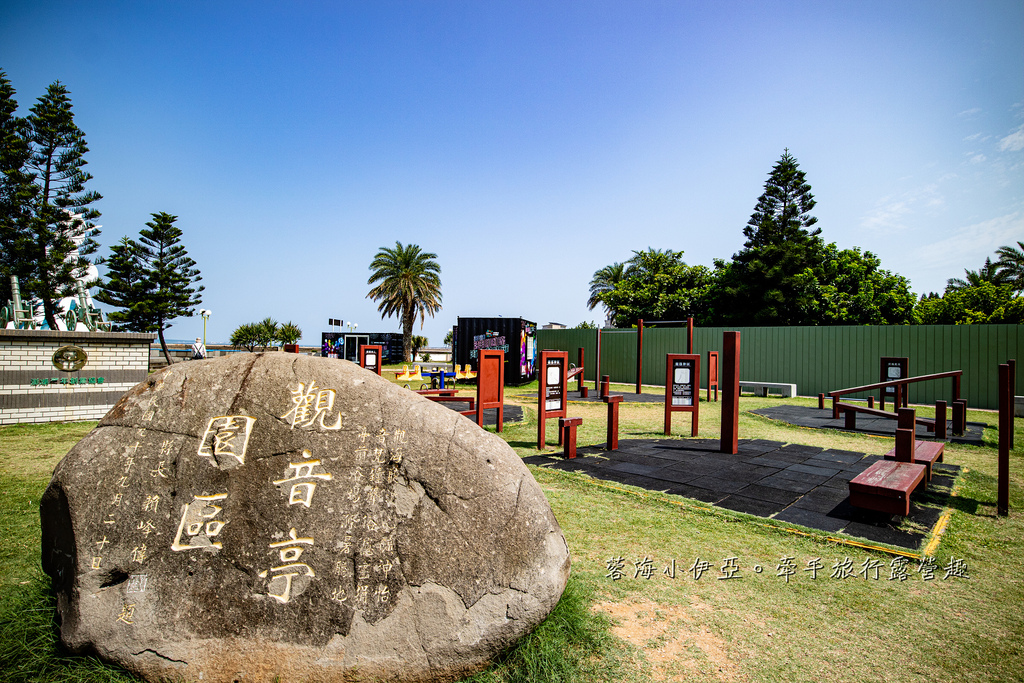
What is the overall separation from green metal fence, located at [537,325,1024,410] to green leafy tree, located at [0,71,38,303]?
25.3 metres

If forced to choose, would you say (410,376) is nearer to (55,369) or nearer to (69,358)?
(69,358)

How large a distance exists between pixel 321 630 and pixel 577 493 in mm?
3892

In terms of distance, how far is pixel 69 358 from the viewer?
10.9 meters

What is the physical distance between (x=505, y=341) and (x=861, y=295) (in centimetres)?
2087

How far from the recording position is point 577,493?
5.88 meters

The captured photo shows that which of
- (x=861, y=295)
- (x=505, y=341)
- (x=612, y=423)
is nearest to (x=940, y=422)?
(x=612, y=423)

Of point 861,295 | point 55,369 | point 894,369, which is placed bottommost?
point 55,369

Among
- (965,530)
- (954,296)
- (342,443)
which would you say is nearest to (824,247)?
(954,296)

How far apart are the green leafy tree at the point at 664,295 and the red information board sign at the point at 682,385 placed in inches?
917

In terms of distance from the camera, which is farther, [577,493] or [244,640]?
[577,493]

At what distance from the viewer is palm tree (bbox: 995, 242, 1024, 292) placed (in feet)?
118

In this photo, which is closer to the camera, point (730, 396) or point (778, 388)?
point (730, 396)

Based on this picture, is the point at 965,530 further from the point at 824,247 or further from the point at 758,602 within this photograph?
the point at 824,247

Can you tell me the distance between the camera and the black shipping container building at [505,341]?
891 inches
